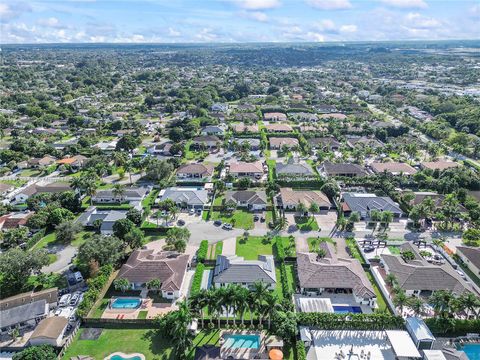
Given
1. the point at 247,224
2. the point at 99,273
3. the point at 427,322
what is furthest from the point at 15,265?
the point at 427,322

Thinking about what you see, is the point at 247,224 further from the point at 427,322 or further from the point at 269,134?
the point at 269,134

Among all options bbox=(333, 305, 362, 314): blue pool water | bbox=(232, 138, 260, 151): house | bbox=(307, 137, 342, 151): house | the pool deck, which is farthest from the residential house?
the pool deck

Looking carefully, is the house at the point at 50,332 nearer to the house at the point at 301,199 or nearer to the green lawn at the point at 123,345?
the green lawn at the point at 123,345

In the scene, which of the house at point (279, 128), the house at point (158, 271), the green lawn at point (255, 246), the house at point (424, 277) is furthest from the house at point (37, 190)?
the house at point (279, 128)

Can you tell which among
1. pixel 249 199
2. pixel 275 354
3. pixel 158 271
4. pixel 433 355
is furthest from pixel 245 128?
pixel 433 355

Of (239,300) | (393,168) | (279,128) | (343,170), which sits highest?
(239,300)

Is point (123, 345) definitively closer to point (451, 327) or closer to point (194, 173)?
point (451, 327)
